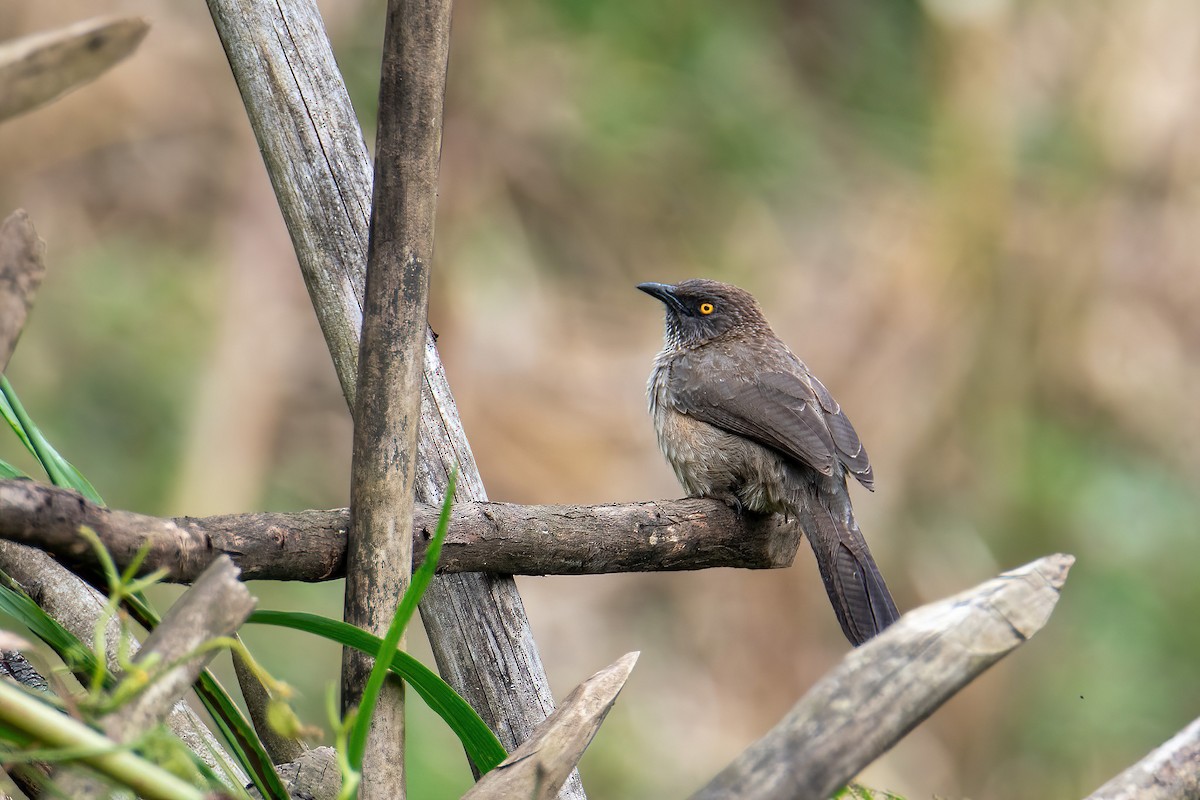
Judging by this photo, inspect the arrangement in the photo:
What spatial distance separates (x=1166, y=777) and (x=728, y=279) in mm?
6178

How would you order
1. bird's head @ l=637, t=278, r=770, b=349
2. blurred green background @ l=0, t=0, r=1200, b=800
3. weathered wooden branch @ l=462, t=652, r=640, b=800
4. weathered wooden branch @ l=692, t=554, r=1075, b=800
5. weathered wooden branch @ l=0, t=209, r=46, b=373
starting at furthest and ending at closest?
blurred green background @ l=0, t=0, r=1200, b=800 → bird's head @ l=637, t=278, r=770, b=349 → weathered wooden branch @ l=462, t=652, r=640, b=800 → weathered wooden branch @ l=0, t=209, r=46, b=373 → weathered wooden branch @ l=692, t=554, r=1075, b=800

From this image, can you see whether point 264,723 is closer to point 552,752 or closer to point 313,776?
point 313,776

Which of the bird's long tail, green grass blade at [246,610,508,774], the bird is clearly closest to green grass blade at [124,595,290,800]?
green grass blade at [246,610,508,774]

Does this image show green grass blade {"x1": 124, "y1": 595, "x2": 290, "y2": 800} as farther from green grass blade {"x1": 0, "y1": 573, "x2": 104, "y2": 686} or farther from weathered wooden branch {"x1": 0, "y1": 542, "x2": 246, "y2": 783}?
weathered wooden branch {"x1": 0, "y1": 542, "x2": 246, "y2": 783}

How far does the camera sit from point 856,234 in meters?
8.16

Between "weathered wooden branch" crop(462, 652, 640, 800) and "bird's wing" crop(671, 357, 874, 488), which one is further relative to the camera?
"bird's wing" crop(671, 357, 874, 488)

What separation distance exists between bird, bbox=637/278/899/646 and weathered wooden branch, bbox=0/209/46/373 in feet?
7.65

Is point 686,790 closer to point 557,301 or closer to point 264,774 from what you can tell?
point 557,301

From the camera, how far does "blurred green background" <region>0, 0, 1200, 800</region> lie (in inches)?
273


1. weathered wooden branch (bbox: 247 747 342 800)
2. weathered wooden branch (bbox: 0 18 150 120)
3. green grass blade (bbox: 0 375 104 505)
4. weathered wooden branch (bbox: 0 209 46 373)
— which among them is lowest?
weathered wooden branch (bbox: 247 747 342 800)

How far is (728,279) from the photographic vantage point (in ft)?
25.5

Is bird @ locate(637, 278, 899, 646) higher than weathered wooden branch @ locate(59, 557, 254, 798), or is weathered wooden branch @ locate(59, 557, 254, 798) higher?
weathered wooden branch @ locate(59, 557, 254, 798)

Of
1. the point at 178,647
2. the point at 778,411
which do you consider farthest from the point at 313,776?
the point at 778,411

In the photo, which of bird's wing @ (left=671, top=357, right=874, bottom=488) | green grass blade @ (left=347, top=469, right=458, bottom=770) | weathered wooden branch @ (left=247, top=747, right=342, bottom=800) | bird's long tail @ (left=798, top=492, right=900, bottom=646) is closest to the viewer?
green grass blade @ (left=347, top=469, right=458, bottom=770)
